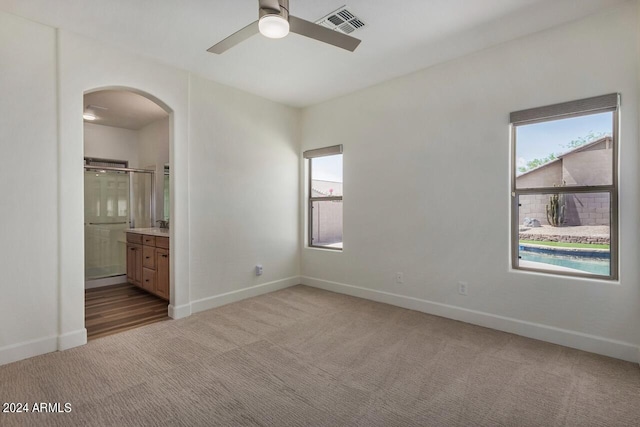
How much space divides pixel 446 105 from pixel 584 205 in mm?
1598

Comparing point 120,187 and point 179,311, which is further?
point 120,187

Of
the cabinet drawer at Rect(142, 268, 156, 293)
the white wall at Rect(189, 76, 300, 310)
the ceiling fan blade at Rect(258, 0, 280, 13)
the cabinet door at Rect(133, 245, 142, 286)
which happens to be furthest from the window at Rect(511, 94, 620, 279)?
the cabinet door at Rect(133, 245, 142, 286)

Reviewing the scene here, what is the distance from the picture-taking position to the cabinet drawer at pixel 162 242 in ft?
13.0

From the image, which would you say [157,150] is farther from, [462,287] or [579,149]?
[579,149]

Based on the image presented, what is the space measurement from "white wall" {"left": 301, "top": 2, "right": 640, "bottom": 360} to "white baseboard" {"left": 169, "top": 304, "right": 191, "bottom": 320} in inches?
75.4

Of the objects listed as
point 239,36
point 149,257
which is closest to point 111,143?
point 149,257

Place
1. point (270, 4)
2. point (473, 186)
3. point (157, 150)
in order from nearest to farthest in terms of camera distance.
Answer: point (270, 4) → point (473, 186) → point (157, 150)

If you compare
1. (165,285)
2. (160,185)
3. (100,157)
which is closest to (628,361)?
(165,285)

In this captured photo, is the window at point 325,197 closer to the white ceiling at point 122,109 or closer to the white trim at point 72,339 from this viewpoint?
the white ceiling at point 122,109

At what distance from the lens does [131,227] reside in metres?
5.58

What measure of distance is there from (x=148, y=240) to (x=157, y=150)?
6.42 feet

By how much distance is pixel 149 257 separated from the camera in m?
4.38

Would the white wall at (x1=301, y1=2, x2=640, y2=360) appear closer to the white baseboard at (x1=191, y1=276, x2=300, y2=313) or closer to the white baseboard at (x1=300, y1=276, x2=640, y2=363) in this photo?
the white baseboard at (x1=300, y1=276, x2=640, y2=363)

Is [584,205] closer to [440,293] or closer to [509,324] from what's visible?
[509,324]
